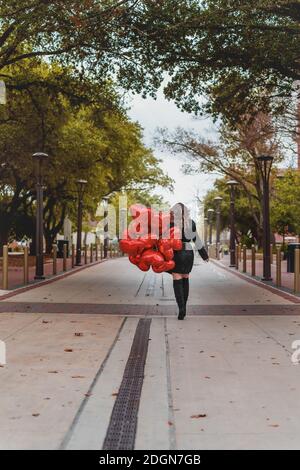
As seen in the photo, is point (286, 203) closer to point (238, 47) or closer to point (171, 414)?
point (238, 47)

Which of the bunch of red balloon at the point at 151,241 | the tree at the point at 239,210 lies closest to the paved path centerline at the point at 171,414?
the bunch of red balloon at the point at 151,241

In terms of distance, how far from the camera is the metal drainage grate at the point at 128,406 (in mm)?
3984

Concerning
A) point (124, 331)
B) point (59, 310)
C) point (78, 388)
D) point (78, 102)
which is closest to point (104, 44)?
point (78, 102)

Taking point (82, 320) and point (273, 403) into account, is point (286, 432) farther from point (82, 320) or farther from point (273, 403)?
point (82, 320)

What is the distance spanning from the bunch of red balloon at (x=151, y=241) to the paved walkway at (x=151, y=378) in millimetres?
1010

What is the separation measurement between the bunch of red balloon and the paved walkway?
1010 millimetres

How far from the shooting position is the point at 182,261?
9922 millimetres

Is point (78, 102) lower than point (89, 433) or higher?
higher

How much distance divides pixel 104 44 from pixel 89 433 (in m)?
13.2

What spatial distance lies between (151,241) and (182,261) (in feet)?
2.42

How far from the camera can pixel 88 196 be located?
117 ft

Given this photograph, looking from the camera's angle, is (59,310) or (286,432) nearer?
(286,432)

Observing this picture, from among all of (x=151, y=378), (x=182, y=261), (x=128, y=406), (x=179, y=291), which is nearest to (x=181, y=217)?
(x=182, y=261)

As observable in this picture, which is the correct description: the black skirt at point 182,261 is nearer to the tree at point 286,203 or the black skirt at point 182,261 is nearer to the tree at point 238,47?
the tree at point 238,47
